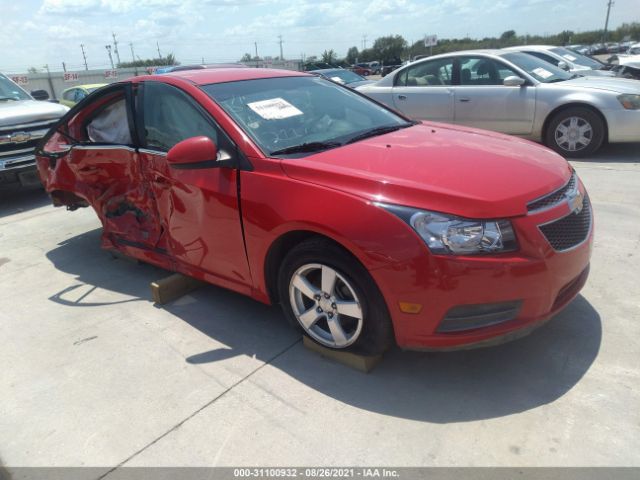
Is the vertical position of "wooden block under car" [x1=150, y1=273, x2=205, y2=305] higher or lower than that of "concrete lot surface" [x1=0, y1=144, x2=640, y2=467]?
higher

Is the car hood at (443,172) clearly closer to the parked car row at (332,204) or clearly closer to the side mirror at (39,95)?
the parked car row at (332,204)

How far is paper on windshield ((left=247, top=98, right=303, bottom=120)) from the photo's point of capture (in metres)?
3.23

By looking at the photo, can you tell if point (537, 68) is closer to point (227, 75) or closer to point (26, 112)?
point (227, 75)

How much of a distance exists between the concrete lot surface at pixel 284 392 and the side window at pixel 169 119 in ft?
4.04

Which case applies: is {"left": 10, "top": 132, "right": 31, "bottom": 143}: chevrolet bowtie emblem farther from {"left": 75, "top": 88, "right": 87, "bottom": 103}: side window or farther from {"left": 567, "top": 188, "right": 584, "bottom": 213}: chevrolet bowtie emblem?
{"left": 75, "top": 88, "right": 87, "bottom": 103}: side window

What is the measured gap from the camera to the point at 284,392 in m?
2.69

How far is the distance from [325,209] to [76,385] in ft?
5.85

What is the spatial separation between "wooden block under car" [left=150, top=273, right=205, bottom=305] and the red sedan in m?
0.13

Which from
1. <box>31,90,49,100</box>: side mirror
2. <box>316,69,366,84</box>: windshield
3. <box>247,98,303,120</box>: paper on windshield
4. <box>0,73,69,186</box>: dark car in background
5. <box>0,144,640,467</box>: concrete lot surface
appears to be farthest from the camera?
<box>316,69,366,84</box>: windshield

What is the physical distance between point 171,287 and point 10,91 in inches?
235

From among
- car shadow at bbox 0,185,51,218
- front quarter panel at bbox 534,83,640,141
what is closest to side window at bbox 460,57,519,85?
front quarter panel at bbox 534,83,640,141

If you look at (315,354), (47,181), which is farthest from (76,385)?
(47,181)

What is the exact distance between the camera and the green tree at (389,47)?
2517 inches

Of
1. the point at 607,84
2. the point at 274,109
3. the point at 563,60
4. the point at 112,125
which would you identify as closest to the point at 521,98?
the point at 607,84
